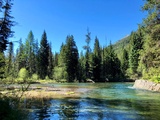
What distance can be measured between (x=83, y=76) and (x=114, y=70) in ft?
56.8

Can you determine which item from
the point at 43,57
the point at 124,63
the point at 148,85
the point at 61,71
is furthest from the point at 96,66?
the point at 148,85

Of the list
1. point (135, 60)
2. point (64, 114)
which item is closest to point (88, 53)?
point (135, 60)

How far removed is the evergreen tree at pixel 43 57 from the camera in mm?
74500

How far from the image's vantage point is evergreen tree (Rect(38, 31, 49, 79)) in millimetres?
74500

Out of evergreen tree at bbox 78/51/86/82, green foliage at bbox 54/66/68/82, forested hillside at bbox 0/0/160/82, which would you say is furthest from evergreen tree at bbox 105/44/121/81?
green foliage at bbox 54/66/68/82

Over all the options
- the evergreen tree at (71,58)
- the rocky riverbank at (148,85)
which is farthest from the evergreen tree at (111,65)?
the rocky riverbank at (148,85)

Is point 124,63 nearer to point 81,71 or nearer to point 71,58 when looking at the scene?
point 81,71

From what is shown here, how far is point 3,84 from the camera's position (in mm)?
6516

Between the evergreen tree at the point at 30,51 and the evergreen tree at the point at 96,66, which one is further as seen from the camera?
the evergreen tree at the point at 96,66

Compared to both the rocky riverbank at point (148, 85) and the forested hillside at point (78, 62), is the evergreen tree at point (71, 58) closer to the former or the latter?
the forested hillside at point (78, 62)

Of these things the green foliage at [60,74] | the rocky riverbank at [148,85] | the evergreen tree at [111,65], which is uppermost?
the evergreen tree at [111,65]

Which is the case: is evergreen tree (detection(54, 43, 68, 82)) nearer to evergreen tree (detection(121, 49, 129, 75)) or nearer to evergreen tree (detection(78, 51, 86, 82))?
evergreen tree (detection(78, 51, 86, 82))

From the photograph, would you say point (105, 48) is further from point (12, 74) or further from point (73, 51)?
point (12, 74)

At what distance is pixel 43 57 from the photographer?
75.8 meters
